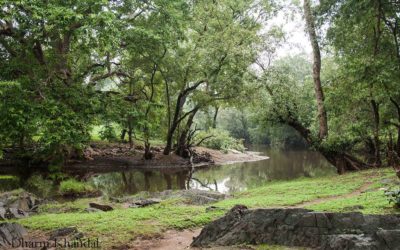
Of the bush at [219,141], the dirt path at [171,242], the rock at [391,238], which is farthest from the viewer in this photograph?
the bush at [219,141]

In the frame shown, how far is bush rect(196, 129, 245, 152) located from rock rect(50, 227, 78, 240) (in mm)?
29202

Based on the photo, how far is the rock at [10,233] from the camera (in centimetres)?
811

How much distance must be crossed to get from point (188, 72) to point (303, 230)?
2319 cm

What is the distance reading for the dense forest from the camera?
405 inches

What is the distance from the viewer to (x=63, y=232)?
884 cm

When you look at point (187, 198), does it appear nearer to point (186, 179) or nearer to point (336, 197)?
point (336, 197)

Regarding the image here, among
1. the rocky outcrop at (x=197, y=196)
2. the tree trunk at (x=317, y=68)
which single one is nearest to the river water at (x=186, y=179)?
the tree trunk at (x=317, y=68)

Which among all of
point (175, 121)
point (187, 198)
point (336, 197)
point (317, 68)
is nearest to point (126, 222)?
point (187, 198)

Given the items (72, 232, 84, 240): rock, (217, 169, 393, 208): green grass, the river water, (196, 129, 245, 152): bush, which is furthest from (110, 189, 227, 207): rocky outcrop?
(196, 129, 245, 152): bush

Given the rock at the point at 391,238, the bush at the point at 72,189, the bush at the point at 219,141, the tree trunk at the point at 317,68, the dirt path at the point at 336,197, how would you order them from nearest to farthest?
the rock at the point at 391,238
the dirt path at the point at 336,197
the bush at the point at 72,189
the tree trunk at the point at 317,68
the bush at the point at 219,141

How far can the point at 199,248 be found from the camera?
23.3 ft

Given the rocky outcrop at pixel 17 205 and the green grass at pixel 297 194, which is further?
the green grass at pixel 297 194

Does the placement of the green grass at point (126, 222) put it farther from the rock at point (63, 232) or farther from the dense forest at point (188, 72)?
the dense forest at point (188, 72)

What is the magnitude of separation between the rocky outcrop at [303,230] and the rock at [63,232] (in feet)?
10.6
